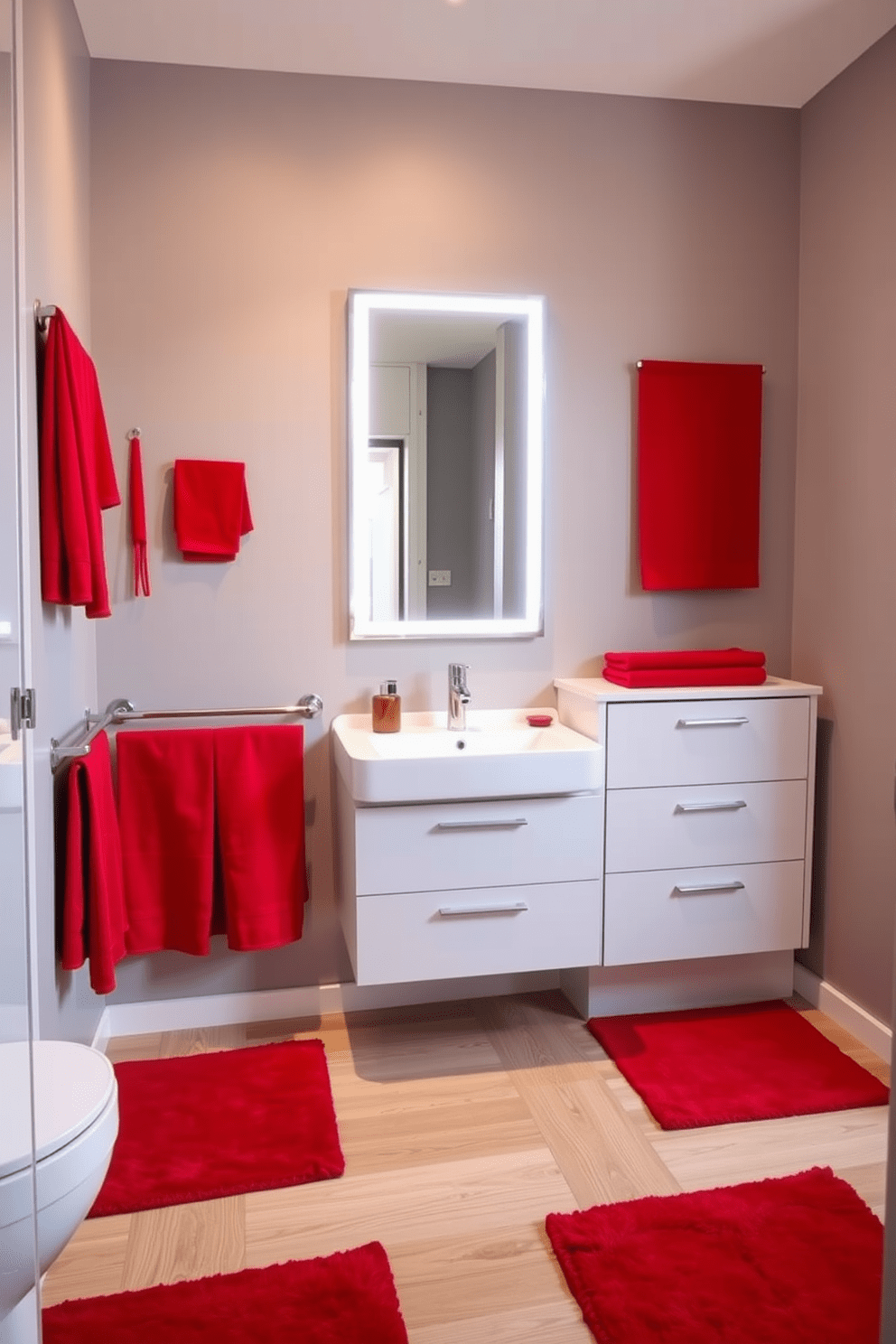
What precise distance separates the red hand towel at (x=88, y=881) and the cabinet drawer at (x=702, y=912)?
123 centimetres

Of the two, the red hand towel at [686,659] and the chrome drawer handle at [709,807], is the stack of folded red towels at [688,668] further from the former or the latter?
the chrome drawer handle at [709,807]

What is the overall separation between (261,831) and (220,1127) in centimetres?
74

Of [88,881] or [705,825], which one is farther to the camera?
[705,825]

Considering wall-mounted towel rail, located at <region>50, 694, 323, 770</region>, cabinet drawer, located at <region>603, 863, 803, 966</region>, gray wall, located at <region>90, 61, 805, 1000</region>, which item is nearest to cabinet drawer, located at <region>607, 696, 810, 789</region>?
cabinet drawer, located at <region>603, 863, 803, 966</region>

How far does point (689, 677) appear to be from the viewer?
2768mm

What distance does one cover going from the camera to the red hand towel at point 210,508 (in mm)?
2695

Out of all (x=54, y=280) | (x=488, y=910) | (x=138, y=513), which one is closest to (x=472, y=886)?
(x=488, y=910)

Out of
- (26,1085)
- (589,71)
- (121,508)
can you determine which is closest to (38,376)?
(121,508)

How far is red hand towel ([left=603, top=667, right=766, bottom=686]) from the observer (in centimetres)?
274

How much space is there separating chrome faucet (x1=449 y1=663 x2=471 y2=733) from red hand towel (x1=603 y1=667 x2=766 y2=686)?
422 millimetres

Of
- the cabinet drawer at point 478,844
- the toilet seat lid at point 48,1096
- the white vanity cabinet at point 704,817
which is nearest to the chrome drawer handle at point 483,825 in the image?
the cabinet drawer at point 478,844

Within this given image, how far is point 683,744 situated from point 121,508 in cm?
160

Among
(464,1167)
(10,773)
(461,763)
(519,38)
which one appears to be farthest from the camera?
(519,38)

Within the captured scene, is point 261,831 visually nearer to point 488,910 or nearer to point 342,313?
point 488,910
